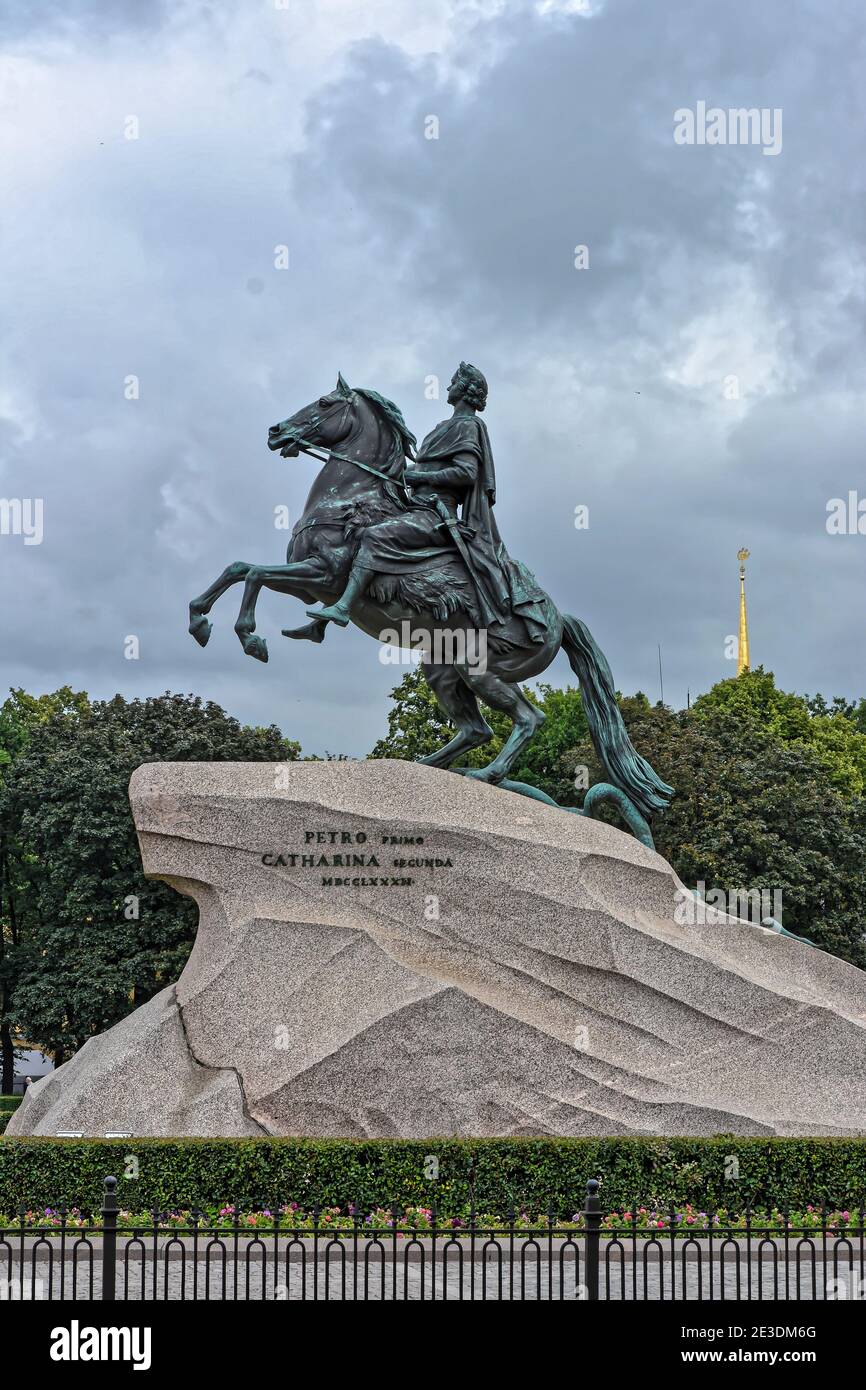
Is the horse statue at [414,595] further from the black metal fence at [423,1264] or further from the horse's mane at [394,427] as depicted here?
the black metal fence at [423,1264]

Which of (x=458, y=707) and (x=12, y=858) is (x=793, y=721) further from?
(x=458, y=707)

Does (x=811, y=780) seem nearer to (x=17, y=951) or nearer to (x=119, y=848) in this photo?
(x=119, y=848)

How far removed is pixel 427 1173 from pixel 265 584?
545 cm

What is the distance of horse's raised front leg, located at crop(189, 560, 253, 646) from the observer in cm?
1357

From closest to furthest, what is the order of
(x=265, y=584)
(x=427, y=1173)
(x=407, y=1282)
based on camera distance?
(x=407, y=1282)
(x=427, y=1173)
(x=265, y=584)

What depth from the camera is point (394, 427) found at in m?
14.7

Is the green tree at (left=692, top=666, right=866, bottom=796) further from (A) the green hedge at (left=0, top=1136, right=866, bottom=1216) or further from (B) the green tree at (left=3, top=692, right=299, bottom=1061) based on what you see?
(A) the green hedge at (left=0, top=1136, right=866, bottom=1216)

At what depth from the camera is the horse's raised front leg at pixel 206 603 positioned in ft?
44.5

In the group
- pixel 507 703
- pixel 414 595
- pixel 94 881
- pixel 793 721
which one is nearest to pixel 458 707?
pixel 507 703

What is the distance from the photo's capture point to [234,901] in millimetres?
12602

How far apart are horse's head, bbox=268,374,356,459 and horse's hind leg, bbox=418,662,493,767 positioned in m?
2.44

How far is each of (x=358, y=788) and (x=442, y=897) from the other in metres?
1.21

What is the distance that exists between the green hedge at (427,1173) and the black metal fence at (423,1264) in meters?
0.21
